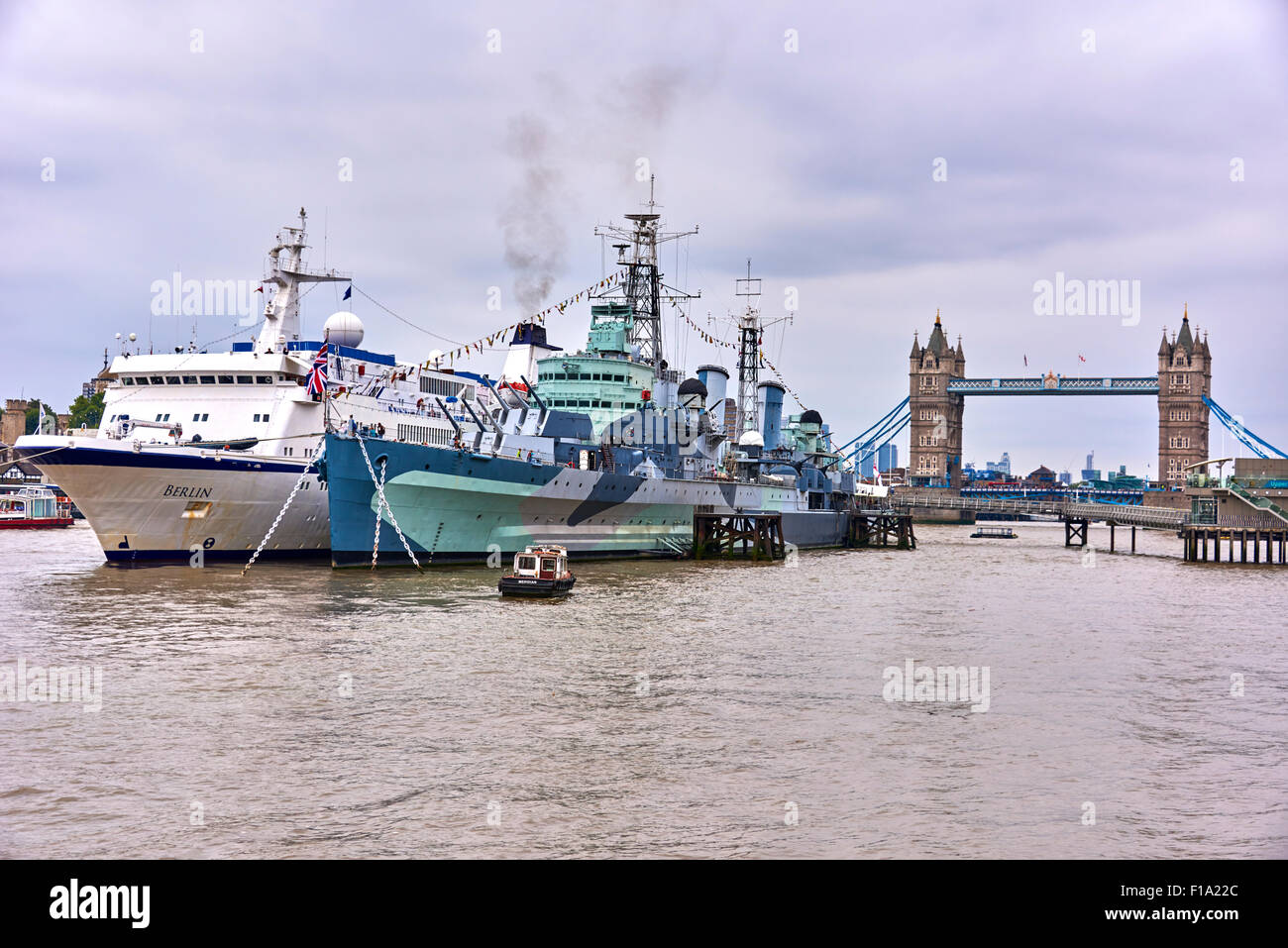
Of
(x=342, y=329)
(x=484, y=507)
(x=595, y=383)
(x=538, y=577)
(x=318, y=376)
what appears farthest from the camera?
(x=595, y=383)

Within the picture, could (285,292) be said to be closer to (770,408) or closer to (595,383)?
(595,383)

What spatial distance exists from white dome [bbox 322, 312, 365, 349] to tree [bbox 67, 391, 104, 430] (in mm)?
60686

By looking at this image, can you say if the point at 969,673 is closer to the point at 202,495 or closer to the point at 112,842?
the point at 112,842

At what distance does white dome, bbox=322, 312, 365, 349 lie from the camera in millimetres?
40125

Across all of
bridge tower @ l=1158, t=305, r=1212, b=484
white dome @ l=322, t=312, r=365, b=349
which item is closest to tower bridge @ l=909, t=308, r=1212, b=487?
bridge tower @ l=1158, t=305, r=1212, b=484

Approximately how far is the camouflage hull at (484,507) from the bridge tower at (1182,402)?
15643 centimetres

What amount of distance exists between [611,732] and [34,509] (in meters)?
74.6

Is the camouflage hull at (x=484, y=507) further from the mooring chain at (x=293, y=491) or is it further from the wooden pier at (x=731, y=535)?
the mooring chain at (x=293, y=491)

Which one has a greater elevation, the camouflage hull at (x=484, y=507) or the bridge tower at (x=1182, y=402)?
the bridge tower at (x=1182, y=402)

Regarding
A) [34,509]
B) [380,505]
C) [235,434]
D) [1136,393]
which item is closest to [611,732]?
[380,505]

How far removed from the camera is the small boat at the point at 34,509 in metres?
69.9

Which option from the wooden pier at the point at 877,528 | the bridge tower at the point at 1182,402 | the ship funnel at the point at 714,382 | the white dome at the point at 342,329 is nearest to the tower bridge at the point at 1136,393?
the bridge tower at the point at 1182,402

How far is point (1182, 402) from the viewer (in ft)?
589
